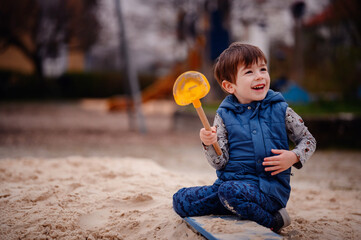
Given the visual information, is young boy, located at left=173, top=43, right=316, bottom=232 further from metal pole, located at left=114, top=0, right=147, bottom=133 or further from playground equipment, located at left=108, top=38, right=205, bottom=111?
playground equipment, located at left=108, top=38, right=205, bottom=111

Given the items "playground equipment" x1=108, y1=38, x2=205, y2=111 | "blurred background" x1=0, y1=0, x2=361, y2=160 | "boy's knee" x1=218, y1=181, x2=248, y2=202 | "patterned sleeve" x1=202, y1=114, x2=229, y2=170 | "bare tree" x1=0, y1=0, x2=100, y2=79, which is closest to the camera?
"boy's knee" x1=218, y1=181, x2=248, y2=202

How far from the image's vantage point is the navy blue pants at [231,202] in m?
1.77

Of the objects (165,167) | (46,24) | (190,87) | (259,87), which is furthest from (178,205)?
(46,24)

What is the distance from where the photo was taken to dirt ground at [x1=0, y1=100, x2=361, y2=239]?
A: 196 centimetres

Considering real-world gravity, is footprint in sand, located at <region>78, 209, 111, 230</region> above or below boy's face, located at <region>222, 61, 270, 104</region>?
below

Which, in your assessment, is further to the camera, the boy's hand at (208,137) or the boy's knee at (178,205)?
the boy's knee at (178,205)

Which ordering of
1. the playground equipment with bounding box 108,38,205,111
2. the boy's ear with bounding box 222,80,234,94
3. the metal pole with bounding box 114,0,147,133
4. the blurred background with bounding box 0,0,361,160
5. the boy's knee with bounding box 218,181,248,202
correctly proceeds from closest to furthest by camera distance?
the boy's knee with bounding box 218,181,248,202 → the boy's ear with bounding box 222,80,234,94 → the blurred background with bounding box 0,0,361,160 → the metal pole with bounding box 114,0,147,133 → the playground equipment with bounding box 108,38,205,111

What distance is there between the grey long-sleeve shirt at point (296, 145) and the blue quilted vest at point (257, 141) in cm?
3

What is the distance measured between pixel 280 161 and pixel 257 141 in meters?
0.15

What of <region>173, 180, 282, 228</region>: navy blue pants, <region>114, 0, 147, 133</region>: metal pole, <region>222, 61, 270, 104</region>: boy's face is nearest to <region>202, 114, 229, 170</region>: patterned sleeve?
<region>173, 180, 282, 228</region>: navy blue pants

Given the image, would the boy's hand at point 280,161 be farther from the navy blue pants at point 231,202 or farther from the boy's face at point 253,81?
the boy's face at point 253,81

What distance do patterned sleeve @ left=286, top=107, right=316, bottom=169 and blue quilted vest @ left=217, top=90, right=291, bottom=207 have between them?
4cm

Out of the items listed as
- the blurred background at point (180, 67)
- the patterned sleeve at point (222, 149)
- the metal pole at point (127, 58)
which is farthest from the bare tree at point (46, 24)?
the patterned sleeve at point (222, 149)

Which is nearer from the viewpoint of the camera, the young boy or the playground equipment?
the young boy
